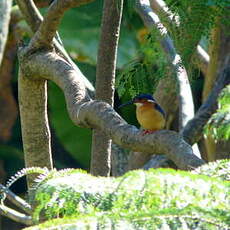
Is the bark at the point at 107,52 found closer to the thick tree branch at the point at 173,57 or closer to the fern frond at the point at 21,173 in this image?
the thick tree branch at the point at 173,57

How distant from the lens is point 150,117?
174 inches

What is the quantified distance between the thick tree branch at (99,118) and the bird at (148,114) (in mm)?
657

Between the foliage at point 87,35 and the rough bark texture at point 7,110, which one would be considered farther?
the rough bark texture at point 7,110

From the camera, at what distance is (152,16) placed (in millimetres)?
A: 5422

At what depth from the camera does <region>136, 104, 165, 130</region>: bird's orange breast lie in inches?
172

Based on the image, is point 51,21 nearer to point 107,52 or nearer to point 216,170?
point 107,52

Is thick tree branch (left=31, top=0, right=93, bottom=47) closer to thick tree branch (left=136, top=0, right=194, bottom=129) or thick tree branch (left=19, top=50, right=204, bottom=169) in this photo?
thick tree branch (left=19, top=50, right=204, bottom=169)

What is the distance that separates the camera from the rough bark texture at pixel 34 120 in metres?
4.42

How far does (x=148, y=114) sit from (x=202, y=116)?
1.21 m

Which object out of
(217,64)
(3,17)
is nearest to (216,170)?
(3,17)

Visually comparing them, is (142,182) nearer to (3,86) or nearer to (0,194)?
(0,194)

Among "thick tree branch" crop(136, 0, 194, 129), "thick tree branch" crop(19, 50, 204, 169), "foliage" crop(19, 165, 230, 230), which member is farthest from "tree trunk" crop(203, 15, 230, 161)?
"foliage" crop(19, 165, 230, 230)

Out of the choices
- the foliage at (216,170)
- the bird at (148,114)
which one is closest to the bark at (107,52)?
the bird at (148,114)

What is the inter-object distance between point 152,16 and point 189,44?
7.80ft
